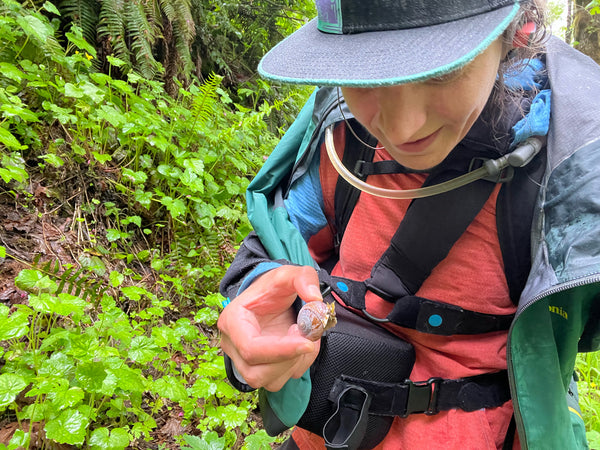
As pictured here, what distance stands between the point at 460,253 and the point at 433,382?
14.3 inches

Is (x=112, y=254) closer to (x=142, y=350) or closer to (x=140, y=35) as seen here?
(x=142, y=350)

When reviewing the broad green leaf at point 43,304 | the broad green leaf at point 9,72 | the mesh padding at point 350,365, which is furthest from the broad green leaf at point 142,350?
the broad green leaf at point 9,72

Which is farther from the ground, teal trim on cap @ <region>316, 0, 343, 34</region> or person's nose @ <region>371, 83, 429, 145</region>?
teal trim on cap @ <region>316, 0, 343, 34</region>

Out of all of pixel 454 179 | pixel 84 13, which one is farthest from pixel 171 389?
pixel 84 13

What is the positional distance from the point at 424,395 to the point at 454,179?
1.95ft

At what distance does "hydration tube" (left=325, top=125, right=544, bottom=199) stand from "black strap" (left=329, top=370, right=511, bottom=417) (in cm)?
52

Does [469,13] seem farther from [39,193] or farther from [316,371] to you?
[39,193]

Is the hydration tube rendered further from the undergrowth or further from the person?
the undergrowth

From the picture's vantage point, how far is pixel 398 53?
0.71 metres

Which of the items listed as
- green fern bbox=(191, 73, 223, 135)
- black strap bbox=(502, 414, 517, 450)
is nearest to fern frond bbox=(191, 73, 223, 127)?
green fern bbox=(191, 73, 223, 135)

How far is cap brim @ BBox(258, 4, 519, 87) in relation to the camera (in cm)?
68

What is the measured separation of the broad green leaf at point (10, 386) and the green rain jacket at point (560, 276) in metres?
0.92

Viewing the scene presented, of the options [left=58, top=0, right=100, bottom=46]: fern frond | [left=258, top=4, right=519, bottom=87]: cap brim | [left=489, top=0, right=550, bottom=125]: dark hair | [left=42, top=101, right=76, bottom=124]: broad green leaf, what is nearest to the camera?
[left=258, top=4, right=519, bottom=87]: cap brim

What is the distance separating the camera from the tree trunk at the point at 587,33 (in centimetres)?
571
